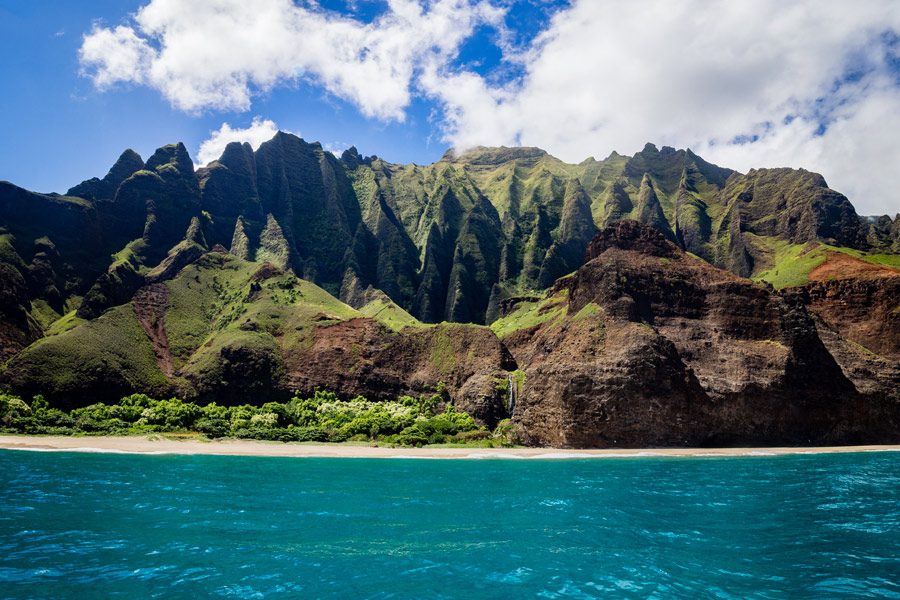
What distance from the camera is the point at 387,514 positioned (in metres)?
29.2

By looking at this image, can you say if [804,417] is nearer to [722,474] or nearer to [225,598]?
[722,474]

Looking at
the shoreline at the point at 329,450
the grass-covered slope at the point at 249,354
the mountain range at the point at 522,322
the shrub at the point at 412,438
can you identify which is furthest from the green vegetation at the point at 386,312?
the shoreline at the point at 329,450

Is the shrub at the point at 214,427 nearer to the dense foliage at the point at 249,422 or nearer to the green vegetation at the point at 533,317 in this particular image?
the dense foliage at the point at 249,422

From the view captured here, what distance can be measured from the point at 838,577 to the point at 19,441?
84148 millimetres

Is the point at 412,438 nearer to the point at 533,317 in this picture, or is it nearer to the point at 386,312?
the point at 533,317

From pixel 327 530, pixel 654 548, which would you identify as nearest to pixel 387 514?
pixel 327 530

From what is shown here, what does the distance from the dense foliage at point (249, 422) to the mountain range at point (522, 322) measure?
417 inches

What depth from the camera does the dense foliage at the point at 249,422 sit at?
3056 inches

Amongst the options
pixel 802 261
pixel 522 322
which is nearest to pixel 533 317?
pixel 522 322

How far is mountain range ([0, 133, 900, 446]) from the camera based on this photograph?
7531 cm

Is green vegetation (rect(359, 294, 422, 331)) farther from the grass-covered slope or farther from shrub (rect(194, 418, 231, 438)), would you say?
shrub (rect(194, 418, 231, 438))

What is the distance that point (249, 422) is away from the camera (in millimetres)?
82688

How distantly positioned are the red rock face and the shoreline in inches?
149

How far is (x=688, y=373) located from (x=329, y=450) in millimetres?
54126
